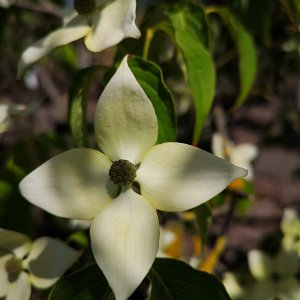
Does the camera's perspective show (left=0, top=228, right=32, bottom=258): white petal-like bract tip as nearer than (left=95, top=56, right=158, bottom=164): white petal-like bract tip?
No

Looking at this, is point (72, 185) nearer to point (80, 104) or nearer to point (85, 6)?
point (80, 104)

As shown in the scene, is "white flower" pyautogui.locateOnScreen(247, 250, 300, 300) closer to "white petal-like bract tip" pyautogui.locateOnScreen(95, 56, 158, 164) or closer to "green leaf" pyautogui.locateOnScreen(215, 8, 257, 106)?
"green leaf" pyautogui.locateOnScreen(215, 8, 257, 106)

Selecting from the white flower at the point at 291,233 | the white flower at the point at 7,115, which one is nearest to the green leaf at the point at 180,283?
the white flower at the point at 7,115

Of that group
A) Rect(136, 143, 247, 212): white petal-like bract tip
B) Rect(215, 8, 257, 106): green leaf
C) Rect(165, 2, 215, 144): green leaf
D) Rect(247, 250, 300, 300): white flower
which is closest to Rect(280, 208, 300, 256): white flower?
Rect(247, 250, 300, 300): white flower

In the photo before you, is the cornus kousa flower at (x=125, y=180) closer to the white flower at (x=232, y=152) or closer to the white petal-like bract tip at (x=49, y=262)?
the white petal-like bract tip at (x=49, y=262)

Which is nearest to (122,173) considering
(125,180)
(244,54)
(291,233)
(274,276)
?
(125,180)

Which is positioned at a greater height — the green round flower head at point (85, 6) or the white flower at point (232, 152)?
the green round flower head at point (85, 6)
